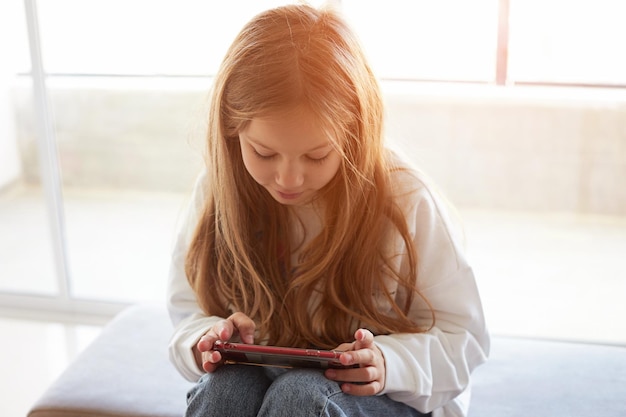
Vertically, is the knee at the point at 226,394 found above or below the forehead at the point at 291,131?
below

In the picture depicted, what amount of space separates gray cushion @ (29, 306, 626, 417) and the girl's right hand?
0.36 m

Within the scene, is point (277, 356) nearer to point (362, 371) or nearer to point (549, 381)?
point (362, 371)

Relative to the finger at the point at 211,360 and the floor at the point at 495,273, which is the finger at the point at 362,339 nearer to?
the finger at the point at 211,360

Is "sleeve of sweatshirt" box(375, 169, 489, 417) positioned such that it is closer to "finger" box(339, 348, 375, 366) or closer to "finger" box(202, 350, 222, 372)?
"finger" box(339, 348, 375, 366)

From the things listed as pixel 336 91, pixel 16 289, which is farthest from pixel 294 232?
pixel 16 289

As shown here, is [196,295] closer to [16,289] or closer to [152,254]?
[16,289]

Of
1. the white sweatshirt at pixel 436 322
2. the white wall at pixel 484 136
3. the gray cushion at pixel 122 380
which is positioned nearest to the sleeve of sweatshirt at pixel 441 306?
the white sweatshirt at pixel 436 322

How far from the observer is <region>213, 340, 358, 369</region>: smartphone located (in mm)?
1235

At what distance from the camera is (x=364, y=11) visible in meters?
2.32

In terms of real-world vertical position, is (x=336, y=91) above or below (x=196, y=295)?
above

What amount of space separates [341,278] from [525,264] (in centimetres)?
165

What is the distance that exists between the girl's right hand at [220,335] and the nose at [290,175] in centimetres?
24

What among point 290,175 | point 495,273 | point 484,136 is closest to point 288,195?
point 290,175

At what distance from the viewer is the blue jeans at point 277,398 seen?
1.23 meters
